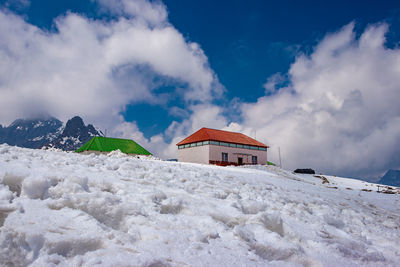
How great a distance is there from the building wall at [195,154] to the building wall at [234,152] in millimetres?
809

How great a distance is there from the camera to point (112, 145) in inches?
1517

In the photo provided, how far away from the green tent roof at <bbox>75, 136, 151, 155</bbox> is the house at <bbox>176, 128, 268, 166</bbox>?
7911 millimetres

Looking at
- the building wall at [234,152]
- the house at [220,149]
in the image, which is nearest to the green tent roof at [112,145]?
the house at [220,149]

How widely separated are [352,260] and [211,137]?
29.9m

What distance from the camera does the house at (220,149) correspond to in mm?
33294

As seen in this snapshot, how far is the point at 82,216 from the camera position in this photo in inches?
129

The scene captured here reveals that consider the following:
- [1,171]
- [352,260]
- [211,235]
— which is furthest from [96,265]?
[352,260]

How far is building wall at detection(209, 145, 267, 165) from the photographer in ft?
109

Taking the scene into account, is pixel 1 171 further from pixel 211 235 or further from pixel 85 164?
pixel 211 235

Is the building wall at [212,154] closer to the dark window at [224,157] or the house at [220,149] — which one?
the house at [220,149]

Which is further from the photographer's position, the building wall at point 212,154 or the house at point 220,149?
the house at point 220,149

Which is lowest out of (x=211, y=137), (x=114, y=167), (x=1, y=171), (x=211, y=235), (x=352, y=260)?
(x=352, y=260)

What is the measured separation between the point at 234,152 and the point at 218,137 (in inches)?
127

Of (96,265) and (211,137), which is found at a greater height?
(211,137)
